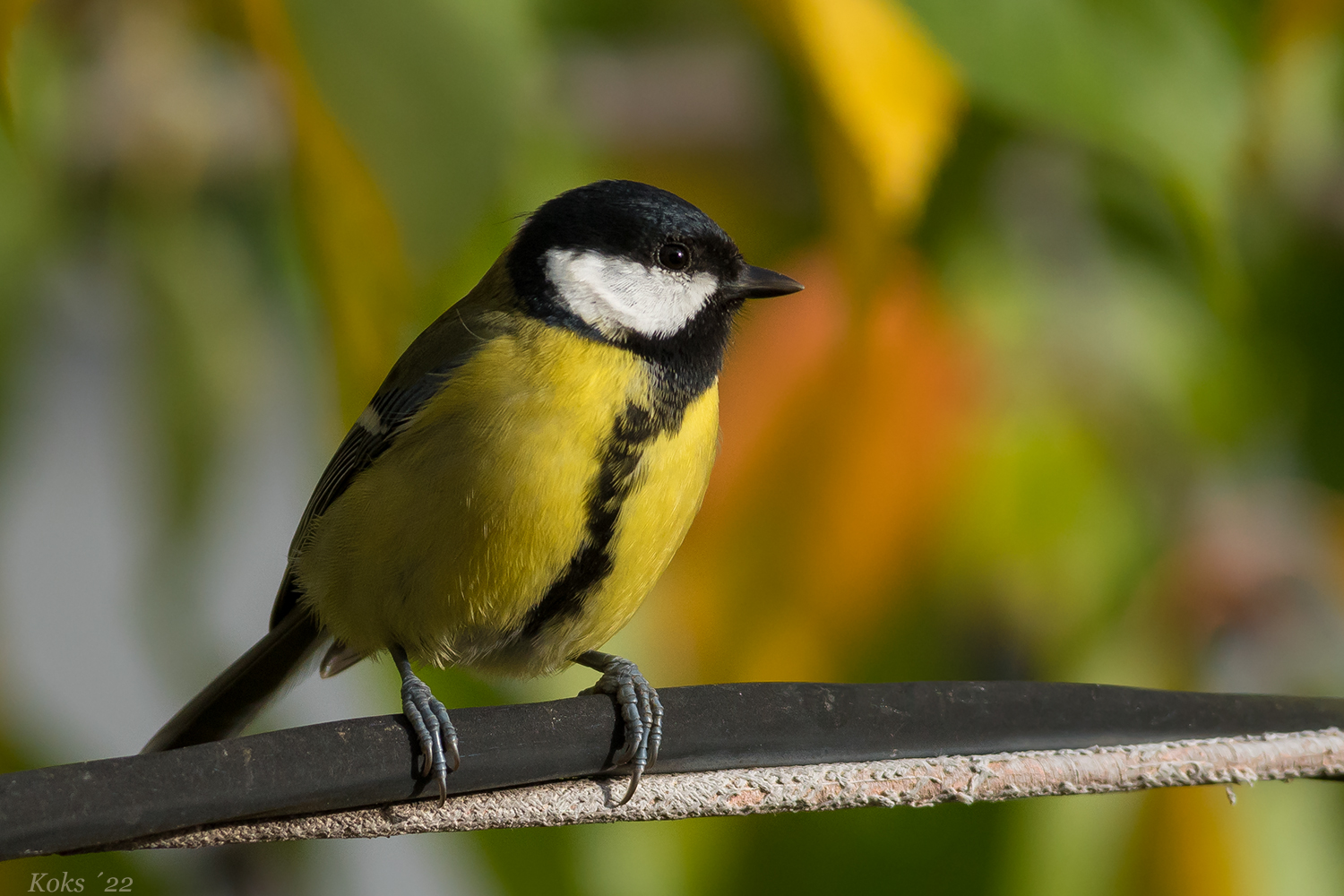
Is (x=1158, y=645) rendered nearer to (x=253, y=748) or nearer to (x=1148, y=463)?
(x=1148, y=463)

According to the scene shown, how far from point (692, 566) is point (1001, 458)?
1.15ft

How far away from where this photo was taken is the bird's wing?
1.11m

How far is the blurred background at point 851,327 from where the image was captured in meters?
0.88

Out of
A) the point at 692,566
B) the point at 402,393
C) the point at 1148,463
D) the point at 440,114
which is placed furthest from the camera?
the point at 1148,463

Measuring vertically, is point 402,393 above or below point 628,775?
above

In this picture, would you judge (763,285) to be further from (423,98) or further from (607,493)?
(423,98)

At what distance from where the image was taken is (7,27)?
78 cm

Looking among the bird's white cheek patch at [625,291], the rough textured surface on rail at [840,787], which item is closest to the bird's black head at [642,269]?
the bird's white cheek patch at [625,291]

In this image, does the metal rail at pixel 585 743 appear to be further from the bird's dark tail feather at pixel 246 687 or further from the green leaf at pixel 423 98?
the bird's dark tail feather at pixel 246 687

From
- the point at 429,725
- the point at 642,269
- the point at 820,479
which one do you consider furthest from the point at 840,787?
the point at 642,269

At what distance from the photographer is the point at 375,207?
0.84 m

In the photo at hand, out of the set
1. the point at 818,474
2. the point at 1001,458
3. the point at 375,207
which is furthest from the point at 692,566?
the point at 375,207

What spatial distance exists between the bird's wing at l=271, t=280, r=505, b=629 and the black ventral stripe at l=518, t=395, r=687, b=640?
0.16 meters

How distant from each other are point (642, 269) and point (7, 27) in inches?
21.2
